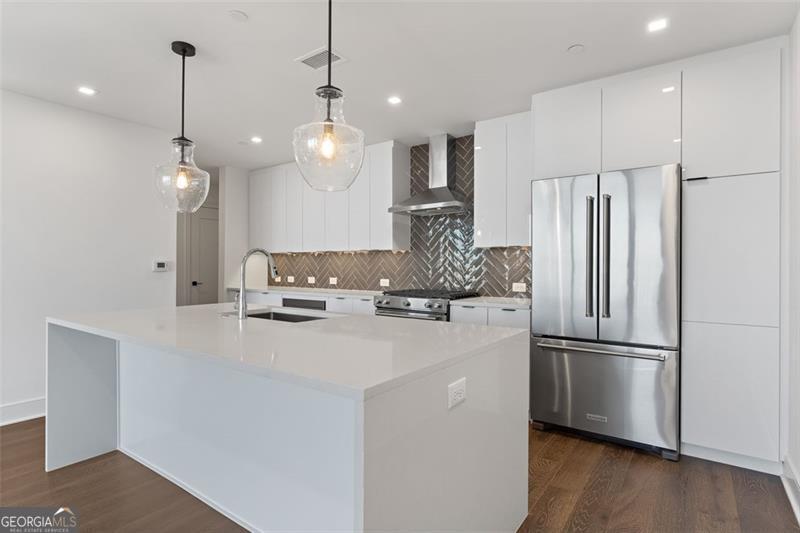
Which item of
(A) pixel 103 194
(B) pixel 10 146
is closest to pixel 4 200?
(B) pixel 10 146

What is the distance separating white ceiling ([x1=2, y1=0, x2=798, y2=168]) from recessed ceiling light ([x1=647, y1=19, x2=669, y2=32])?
4cm

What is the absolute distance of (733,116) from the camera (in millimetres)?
2574

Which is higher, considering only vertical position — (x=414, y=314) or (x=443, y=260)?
(x=443, y=260)

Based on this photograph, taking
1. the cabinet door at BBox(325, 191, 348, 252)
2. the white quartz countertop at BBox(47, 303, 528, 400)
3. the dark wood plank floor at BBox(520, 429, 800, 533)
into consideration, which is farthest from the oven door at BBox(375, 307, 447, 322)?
the white quartz countertop at BBox(47, 303, 528, 400)

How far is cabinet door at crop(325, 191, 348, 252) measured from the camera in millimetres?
5035

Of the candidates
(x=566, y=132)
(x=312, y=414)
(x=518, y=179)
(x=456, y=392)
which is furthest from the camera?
(x=518, y=179)

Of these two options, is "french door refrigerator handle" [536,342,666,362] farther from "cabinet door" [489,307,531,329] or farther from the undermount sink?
the undermount sink

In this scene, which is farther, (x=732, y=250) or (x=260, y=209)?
(x=260, y=209)


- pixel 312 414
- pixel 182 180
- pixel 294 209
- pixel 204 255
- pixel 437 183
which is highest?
pixel 437 183

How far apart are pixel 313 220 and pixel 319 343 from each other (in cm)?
388

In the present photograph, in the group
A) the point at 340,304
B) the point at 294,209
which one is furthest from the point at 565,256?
the point at 294,209

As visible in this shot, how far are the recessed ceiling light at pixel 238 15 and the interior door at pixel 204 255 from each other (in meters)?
4.68

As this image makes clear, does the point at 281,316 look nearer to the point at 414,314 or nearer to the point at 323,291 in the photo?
the point at 414,314

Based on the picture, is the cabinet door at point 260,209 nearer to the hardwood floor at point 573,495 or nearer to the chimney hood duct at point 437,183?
the chimney hood duct at point 437,183
